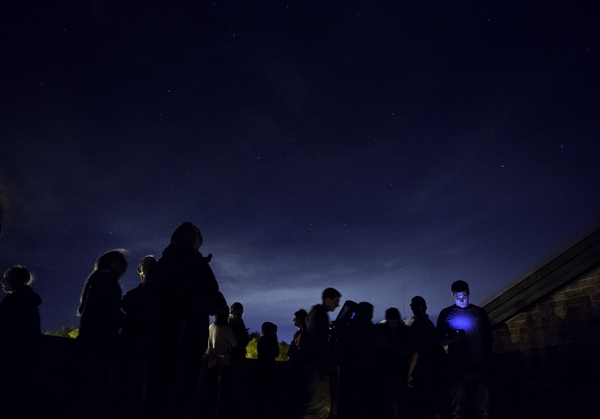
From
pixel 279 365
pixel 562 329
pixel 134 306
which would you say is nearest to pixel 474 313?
pixel 562 329

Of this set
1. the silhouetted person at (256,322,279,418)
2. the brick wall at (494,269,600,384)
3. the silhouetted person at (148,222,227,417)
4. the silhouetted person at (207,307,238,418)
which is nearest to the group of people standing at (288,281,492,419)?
the silhouetted person at (256,322,279,418)

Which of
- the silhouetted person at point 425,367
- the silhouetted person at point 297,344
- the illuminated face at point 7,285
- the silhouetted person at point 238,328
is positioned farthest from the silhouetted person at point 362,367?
the illuminated face at point 7,285

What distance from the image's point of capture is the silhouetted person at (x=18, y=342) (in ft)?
11.3

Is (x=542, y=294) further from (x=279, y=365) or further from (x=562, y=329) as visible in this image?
(x=279, y=365)

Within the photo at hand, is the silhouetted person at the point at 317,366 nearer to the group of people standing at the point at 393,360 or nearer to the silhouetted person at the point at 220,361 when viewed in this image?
the group of people standing at the point at 393,360

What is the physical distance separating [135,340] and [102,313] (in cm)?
56

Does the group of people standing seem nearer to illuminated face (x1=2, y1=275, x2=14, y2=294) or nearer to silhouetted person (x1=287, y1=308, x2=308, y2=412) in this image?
silhouetted person (x1=287, y1=308, x2=308, y2=412)

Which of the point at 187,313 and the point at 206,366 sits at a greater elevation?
the point at 187,313

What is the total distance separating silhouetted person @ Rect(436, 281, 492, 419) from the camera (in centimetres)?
537

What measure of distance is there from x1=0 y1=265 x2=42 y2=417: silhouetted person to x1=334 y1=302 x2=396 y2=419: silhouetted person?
3507 millimetres

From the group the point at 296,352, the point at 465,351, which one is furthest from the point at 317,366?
the point at 465,351

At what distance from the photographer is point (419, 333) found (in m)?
5.77

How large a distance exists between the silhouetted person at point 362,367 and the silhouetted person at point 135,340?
2.59m

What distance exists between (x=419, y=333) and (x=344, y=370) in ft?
4.70
